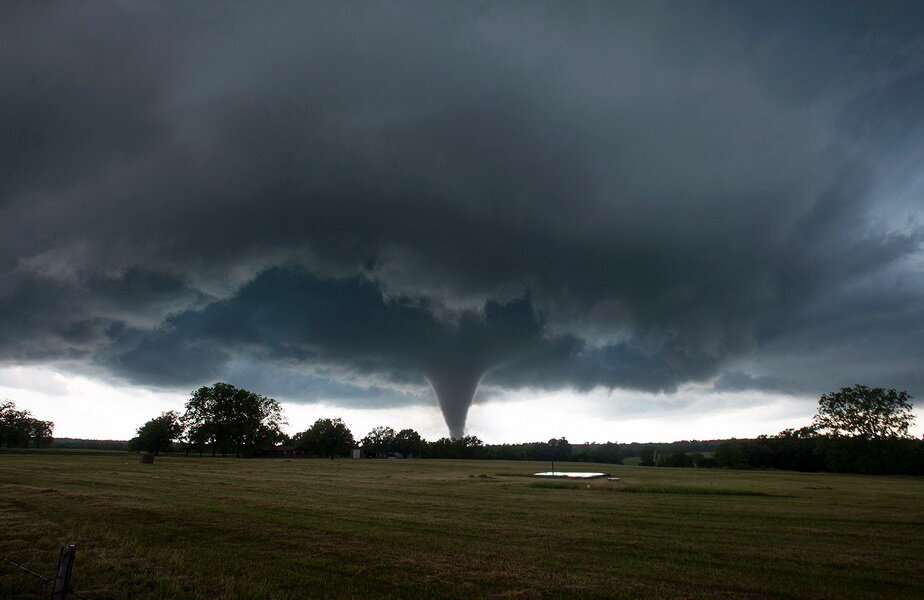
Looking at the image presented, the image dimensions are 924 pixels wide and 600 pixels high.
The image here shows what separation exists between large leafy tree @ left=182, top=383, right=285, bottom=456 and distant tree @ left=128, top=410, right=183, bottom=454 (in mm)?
12845

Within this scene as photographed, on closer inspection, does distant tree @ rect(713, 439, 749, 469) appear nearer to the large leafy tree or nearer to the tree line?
the tree line

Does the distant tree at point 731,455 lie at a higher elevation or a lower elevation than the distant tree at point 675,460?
higher

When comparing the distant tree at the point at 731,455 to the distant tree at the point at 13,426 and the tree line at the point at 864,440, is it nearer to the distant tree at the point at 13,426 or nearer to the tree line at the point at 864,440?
the tree line at the point at 864,440

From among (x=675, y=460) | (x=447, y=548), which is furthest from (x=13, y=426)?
(x=675, y=460)

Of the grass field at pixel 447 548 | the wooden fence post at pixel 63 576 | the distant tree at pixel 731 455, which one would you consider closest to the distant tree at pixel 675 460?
the distant tree at pixel 731 455

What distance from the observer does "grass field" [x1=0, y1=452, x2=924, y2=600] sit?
1119 cm

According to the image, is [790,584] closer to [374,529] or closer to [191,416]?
[374,529]

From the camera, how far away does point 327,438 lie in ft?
467

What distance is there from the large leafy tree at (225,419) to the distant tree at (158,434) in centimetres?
1285

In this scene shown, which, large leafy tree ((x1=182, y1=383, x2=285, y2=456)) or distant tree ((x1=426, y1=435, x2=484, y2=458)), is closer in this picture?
large leafy tree ((x1=182, y1=383, x2=285, y2=456))

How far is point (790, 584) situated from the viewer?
11.9 m

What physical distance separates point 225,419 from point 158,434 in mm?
23705

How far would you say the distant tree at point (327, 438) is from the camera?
142375 millimetres

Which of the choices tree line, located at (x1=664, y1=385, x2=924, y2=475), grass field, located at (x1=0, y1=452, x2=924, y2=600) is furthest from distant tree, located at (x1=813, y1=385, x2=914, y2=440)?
grass field, located at (x1=0, y1=452, x2=924, y2=600)
